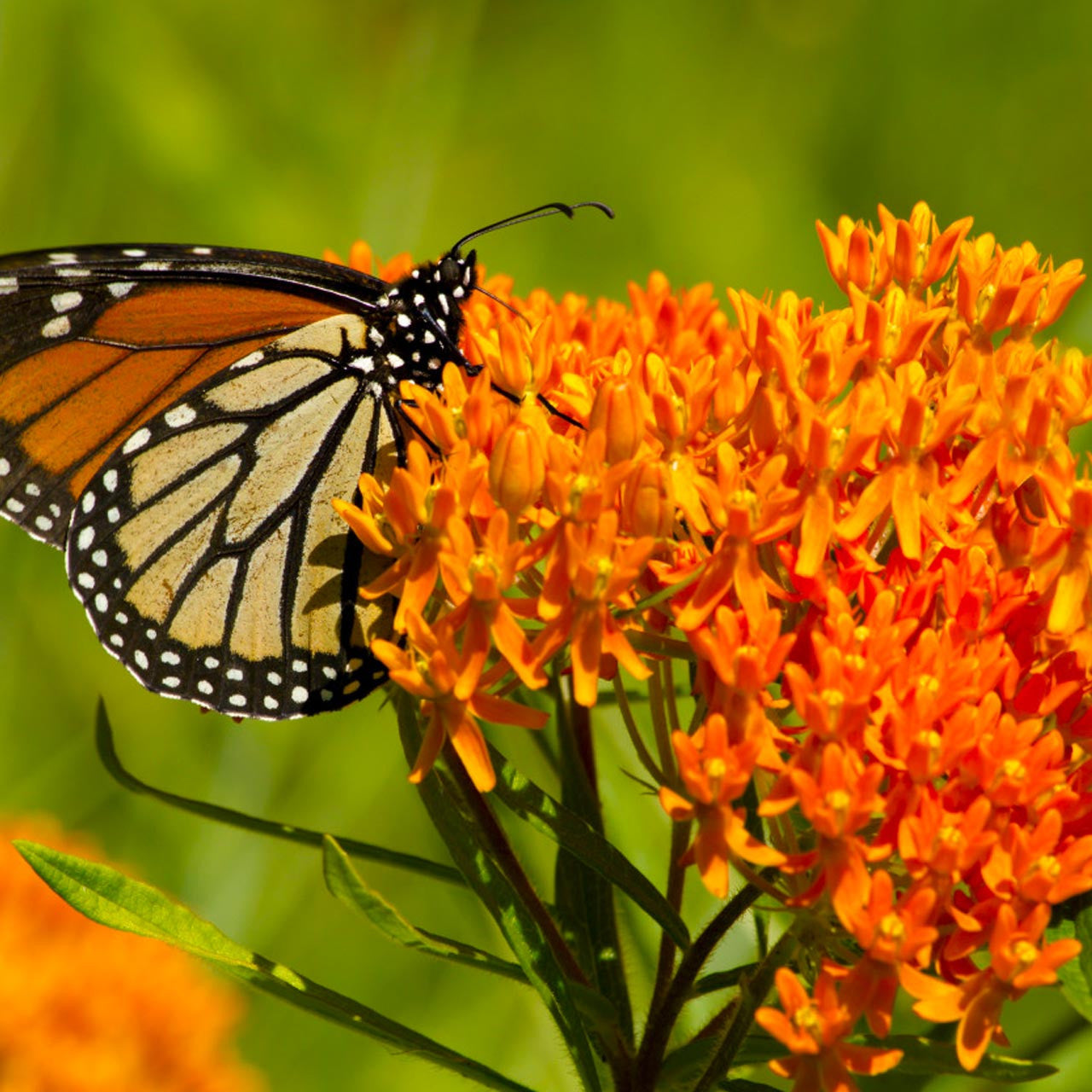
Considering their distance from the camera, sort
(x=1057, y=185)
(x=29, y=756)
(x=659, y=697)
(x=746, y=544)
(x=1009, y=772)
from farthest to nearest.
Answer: (x=1057, y=185) < (x=29, y=756) < (x=659, y=697) < (x=746, y=544) < (x=1009, y=772)

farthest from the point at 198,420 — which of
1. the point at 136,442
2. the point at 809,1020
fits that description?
the point at 809,1020

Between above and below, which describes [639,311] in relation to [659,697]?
above

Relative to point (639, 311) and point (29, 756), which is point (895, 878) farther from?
point (29, 756)

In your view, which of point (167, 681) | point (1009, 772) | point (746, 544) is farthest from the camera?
point (167, 681)

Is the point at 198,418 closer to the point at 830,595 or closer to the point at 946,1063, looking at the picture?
the point at 830,595

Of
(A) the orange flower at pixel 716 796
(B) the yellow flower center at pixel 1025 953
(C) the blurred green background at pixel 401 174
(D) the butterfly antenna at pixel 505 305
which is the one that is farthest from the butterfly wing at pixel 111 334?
(B) the yellow flower center at pixel 1025 953

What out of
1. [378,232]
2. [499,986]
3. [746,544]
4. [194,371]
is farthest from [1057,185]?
[746,544]
